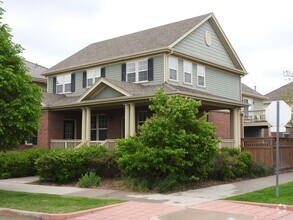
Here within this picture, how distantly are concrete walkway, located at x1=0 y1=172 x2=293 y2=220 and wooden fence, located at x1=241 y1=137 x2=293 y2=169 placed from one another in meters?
6.18

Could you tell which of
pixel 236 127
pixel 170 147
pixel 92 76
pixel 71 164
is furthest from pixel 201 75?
pixel 170 147

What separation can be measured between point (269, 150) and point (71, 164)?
33.4ft

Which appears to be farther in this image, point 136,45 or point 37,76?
point 37,76

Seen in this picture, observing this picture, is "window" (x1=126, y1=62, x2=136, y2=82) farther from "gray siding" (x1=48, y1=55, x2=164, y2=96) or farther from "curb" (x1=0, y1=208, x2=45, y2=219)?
"curb" (x1=0, y1=208, x2=45, y2=219)

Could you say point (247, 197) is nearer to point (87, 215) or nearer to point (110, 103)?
point (87, 215)

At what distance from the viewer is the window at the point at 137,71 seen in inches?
910

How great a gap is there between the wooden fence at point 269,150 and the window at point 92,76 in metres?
10.0

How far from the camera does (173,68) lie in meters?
22.8

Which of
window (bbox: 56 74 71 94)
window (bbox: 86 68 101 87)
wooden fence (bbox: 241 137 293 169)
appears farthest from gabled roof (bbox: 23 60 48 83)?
wooden fence (bbox: 241 137 293 169)

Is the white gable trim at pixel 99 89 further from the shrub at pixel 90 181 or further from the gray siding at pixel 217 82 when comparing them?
the shrub at pixel 90 181

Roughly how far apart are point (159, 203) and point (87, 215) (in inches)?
90.4

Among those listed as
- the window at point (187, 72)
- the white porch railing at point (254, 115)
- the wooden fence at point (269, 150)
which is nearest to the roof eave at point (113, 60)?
the window at point (187, 72)

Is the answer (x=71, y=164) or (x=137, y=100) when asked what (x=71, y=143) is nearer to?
(x=137, y=100)

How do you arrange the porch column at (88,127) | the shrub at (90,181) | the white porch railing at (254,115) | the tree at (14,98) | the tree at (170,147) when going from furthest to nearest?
the white porch railing at (254,115), the porch column at (88,127), the shrub at (90,181), the tree at (170,147), the tree at (14,98)
